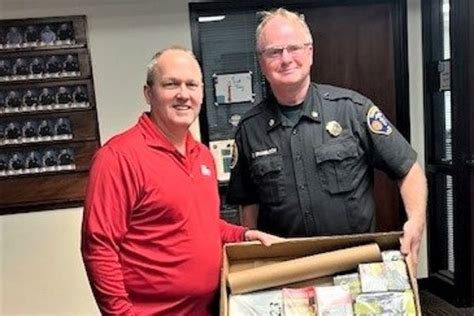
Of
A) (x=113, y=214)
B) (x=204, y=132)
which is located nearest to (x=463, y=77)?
(x=204, y=132)

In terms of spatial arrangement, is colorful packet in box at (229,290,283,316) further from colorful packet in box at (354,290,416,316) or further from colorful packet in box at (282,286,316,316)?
colorful packet in box at (354,290,416,316)

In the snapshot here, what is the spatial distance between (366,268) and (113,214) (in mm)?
671

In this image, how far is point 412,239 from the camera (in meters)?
1.46

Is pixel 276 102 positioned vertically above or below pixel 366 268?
above

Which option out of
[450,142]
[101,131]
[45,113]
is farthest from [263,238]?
[450,142]

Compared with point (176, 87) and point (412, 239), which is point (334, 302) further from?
point (176, 87)

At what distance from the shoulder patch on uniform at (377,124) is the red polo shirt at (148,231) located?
1.90 ft

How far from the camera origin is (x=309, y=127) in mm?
1730

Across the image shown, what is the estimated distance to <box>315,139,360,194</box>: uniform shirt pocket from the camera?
170cm

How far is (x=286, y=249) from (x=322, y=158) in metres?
0.37

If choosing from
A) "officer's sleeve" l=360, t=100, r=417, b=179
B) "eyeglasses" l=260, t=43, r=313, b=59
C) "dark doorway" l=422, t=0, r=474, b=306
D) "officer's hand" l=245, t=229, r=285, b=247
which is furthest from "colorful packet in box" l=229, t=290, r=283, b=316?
"dark doorway" l=422, t=0, r=474, b=306

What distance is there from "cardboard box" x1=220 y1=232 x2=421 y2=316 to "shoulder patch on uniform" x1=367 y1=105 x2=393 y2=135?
15.9 inches

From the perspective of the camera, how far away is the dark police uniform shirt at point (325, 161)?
67.2 inches

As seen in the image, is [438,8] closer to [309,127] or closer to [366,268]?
[309,127]
